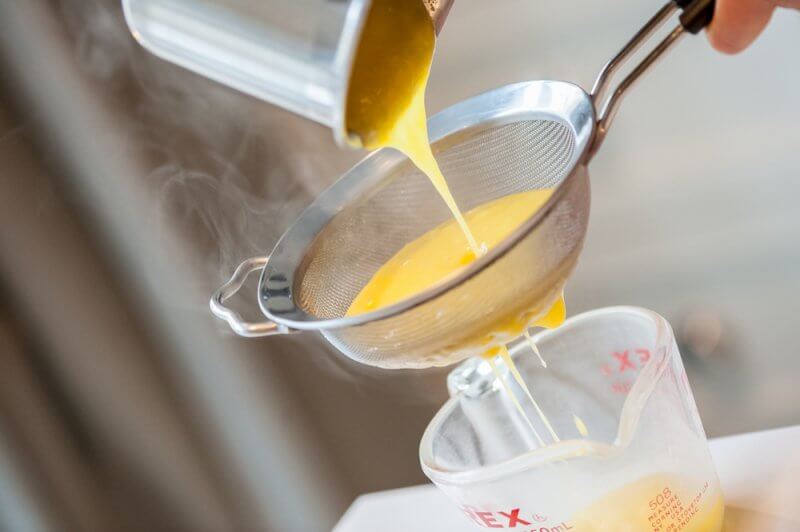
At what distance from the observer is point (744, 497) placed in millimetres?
798

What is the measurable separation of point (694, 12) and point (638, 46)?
57 millimetres

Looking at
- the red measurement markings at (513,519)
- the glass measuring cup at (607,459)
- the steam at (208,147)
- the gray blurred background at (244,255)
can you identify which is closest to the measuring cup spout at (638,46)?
the glass measuring cup at (607,459)

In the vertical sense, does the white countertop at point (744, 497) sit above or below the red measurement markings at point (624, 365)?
below

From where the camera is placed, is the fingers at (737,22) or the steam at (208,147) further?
the steam at (208,147)

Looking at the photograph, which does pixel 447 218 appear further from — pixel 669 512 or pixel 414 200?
pixel 669 512

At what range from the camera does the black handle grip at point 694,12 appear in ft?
2.49

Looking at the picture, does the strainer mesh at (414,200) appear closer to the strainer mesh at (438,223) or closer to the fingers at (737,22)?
the strainer mesh at (438,223)

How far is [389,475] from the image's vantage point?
5.67 feet

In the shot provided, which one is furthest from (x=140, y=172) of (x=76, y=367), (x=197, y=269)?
(x=76, y=367)

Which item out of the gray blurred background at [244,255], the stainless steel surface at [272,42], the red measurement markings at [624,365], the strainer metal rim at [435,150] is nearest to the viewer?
the stainless steel surface at [272,42]

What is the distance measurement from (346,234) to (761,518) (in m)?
0.45

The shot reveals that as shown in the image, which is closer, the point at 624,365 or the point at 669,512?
the point at 669,512

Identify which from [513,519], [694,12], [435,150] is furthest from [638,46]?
[513,519]

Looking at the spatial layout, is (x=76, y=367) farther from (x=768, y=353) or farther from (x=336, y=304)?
(x=768, y=353)
